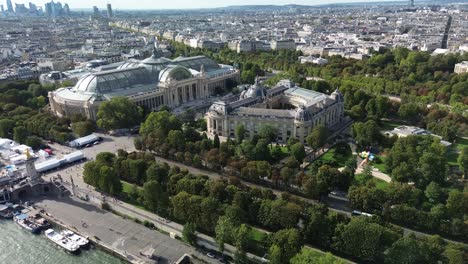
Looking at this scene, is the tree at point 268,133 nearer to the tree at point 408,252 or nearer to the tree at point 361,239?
the tree at point 361,239

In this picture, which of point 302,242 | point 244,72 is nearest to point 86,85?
point 244,72

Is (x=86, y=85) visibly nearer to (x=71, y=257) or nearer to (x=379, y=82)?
(x=71, y=257)

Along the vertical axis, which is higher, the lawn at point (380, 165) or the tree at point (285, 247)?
the tree at point (285, 247)

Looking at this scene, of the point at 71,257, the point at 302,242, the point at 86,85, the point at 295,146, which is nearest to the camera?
the point at 302,242

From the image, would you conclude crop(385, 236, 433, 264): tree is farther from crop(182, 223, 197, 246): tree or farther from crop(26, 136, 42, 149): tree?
crop(26, 136, 42, 149): tree

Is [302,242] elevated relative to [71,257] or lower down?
elevated

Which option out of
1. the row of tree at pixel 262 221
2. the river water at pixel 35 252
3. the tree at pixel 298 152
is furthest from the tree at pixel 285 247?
the tree at pixel 298 152

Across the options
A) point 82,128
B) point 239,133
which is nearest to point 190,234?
point 239,133
